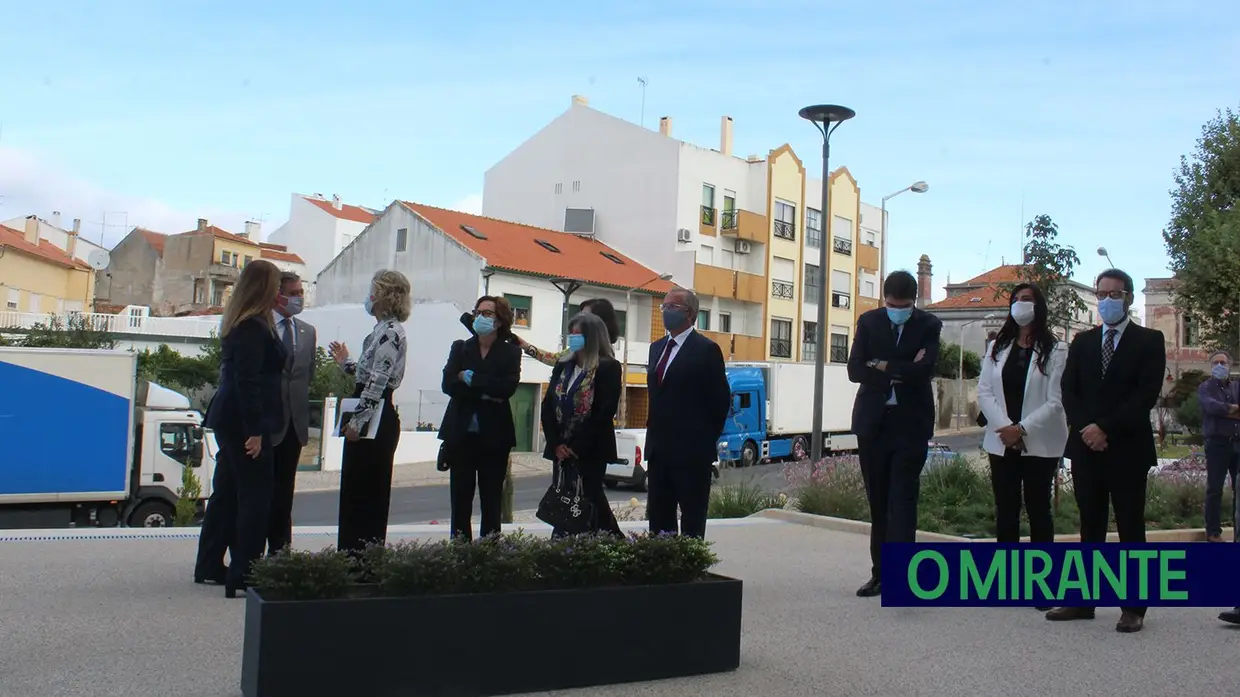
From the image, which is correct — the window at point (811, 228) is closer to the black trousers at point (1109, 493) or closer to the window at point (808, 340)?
the window at point (808, 340)

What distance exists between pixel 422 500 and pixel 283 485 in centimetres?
1927

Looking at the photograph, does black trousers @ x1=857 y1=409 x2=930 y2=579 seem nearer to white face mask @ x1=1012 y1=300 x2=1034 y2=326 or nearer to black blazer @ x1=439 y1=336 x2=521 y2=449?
white face mask @ x1=1012 y1=300 x2=1034 y2=326

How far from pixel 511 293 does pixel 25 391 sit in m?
26.8

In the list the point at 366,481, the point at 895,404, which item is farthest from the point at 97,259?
the point at 895,404

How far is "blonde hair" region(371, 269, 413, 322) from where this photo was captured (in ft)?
21.9

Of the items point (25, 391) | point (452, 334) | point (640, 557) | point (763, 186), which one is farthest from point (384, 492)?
point (763, 186)

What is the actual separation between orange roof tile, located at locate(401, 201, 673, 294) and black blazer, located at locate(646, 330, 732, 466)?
35.3 meters

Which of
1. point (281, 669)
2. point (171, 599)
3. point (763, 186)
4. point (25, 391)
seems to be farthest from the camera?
point (763, 186)

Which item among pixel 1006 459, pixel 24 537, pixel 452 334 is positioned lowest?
pixel 24 537

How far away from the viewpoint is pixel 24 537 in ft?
28.9

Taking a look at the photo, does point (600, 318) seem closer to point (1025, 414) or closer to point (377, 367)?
point (377, 367)

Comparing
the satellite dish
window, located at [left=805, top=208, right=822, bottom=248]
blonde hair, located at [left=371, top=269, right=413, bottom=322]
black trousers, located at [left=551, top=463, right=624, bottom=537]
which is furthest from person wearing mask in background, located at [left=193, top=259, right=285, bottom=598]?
the satellite dish

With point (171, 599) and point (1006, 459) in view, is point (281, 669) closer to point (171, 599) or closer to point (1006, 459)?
point (171, 599)

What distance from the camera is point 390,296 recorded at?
667cm
